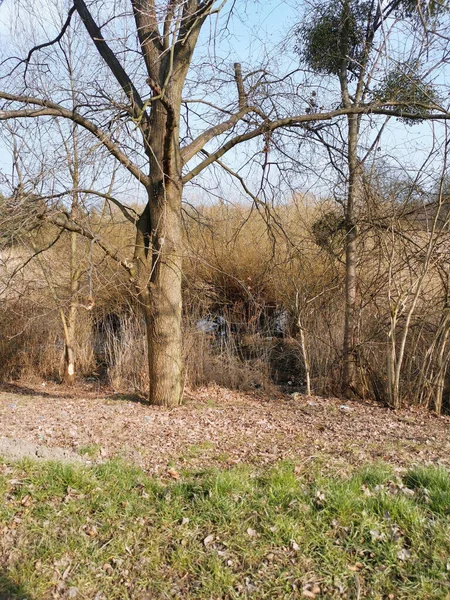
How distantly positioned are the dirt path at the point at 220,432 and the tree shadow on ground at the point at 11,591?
122 cm

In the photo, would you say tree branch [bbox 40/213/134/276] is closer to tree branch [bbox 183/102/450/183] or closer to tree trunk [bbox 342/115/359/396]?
tree branch [bbox 183/102/450/183]

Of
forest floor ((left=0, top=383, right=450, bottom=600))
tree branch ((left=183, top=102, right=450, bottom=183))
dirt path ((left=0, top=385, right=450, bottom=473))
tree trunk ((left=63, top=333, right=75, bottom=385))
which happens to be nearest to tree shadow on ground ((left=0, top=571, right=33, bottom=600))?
forest floor ((left=0, top=383, right=450, bottom=600))

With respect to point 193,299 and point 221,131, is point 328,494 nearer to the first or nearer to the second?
point 221,131

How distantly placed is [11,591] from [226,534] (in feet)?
3.75

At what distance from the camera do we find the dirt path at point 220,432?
161 inches

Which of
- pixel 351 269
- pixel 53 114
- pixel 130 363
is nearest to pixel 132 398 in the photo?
pixel 130 363

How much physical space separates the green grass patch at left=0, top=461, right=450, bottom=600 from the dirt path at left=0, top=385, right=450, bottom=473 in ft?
1.35

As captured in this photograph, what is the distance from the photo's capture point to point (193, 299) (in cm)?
986

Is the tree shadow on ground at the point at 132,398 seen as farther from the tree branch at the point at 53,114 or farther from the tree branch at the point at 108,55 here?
the tree branch at the point at 108,55

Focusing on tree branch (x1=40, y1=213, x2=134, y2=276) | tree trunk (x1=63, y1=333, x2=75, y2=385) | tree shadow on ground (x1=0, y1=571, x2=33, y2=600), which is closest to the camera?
tree shadow on ground (x1=0, y1=571, x2=33, y2=600)

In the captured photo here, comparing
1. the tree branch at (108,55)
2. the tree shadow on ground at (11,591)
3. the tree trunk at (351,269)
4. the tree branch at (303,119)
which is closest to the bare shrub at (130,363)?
the tree trunk at (351,269)

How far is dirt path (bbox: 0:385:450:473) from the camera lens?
161 inches

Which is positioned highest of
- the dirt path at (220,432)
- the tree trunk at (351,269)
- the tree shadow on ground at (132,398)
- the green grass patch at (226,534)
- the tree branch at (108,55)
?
the tree branch at (108,55)

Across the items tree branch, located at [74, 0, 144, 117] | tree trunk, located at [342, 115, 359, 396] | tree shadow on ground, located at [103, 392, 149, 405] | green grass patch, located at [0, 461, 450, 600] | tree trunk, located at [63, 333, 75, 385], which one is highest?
tree branch, located at [74, 0, 144, 117]
